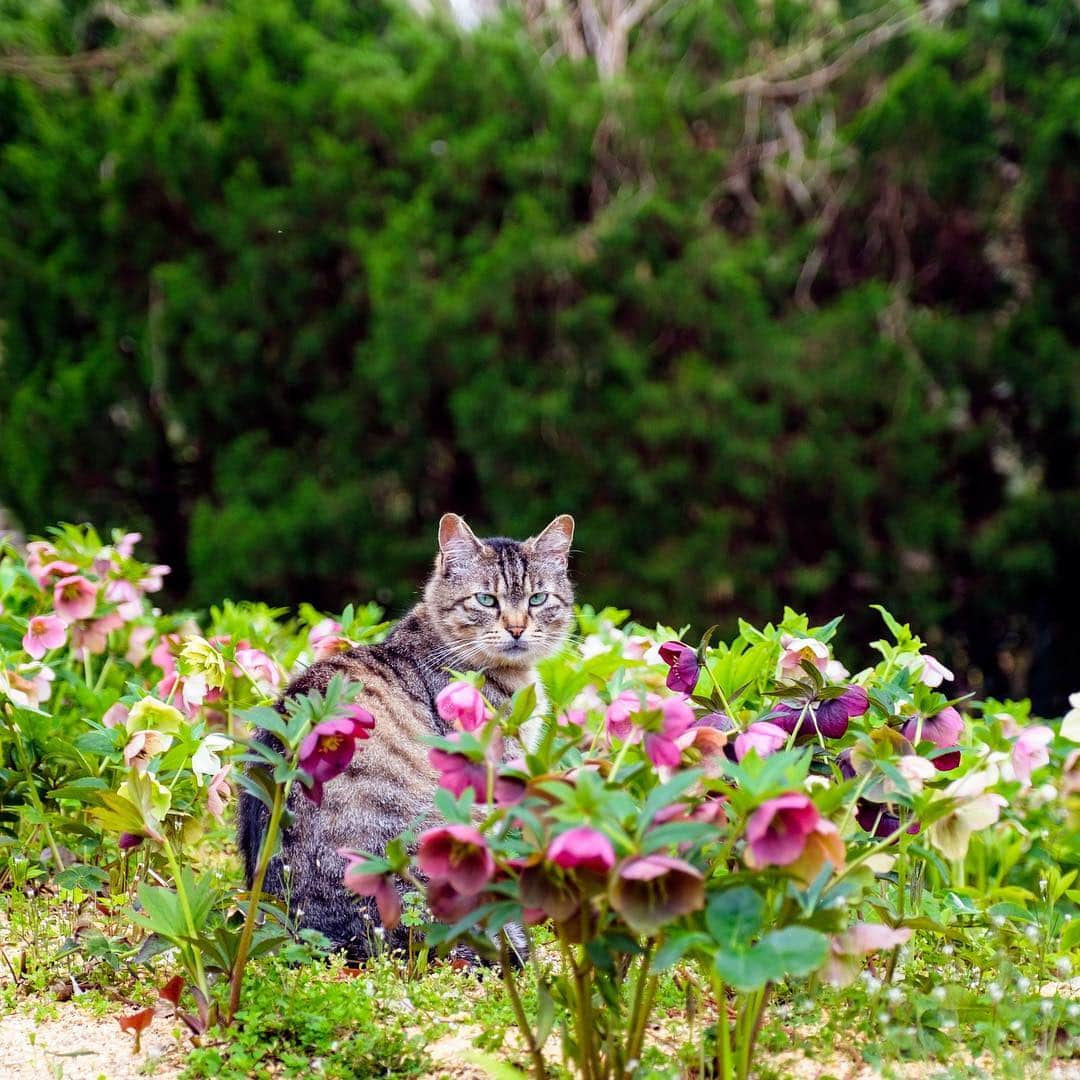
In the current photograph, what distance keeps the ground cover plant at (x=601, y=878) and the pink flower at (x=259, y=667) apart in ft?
0.03

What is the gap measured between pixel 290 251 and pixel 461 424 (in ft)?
4.69

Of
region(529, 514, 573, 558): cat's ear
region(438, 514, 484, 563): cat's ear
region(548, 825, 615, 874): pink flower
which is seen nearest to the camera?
region(548, 825, 615, 874): pink flower

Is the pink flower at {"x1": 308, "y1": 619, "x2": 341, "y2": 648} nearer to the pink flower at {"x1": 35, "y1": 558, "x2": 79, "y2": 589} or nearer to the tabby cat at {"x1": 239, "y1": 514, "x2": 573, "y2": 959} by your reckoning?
the tabby cat at {"x1": 239, "y1": 514, "x2": 573, "y2": 959}

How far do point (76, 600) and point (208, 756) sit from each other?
1.16 metres

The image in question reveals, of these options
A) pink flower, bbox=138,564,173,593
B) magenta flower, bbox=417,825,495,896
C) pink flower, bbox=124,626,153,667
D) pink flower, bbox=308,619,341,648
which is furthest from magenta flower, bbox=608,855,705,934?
pink flower, bbox=124,626,153,667

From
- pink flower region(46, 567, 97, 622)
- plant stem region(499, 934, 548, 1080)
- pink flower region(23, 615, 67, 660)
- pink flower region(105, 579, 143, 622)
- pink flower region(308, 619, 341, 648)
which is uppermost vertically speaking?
pink flower region(105, 579, 143, 622)

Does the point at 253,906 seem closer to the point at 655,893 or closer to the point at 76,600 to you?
the point at 655,893

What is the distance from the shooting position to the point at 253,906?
229cm

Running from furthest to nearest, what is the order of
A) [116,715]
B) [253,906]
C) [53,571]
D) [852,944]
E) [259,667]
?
[53,571], [259,667], [116,715], [253,906], [852,944]

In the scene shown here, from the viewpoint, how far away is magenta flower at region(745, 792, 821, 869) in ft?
5.69

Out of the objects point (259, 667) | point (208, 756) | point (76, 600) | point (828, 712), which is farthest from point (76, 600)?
point (828, 712)

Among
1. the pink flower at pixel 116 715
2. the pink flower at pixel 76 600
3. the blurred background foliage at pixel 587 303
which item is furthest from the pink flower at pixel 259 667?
the blurred background foliage at pixel 587 303

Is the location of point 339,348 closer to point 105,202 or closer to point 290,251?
point 290,251

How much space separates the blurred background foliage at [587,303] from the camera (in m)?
6.81
